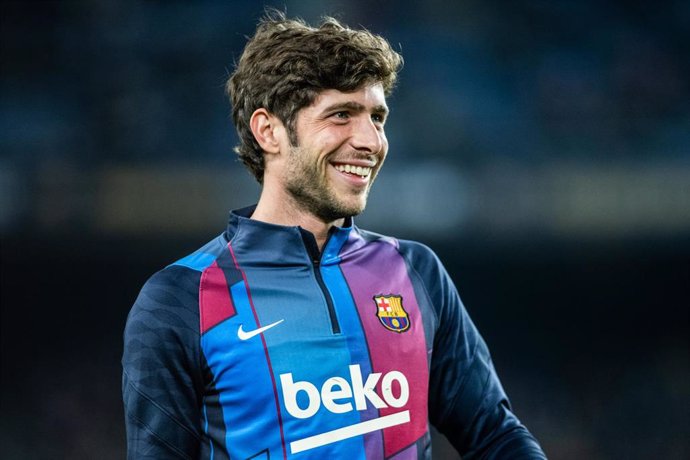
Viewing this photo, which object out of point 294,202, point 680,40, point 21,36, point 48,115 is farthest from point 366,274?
point 680,40

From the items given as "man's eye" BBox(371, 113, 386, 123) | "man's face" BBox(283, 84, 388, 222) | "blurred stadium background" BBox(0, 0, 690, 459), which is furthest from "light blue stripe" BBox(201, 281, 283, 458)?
"blurred stadium background" BBox(0, 0, 690, 459)

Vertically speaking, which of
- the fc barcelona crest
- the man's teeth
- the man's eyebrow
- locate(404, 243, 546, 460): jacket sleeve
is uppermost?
the man's eyebrow

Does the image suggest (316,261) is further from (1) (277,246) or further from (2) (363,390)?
(2) (363,390)

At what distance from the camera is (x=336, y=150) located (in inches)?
79.7

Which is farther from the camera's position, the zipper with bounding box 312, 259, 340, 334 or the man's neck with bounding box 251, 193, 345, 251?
the man's neck with bounding box 251, 193, 345, 251

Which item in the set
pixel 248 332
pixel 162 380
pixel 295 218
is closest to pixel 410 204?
pixel 295 218

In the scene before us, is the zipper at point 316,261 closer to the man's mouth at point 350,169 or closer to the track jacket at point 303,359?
the track jacket at point 303,359

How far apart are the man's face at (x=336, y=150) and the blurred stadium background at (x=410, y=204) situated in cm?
395

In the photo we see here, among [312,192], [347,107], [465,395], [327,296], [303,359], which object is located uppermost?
[347,107]

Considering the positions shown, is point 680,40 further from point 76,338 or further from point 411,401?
point 411,401

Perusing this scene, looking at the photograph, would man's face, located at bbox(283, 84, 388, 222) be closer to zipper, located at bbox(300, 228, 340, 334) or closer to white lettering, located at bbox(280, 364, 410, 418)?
zipper, located at bbox(300, 228, 340, 334)

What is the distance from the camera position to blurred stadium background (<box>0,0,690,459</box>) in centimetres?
589

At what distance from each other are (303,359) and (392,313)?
10.5 inches

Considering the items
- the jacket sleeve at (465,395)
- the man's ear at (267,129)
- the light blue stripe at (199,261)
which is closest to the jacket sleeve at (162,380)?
the light blue stripe at (199,261)
